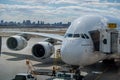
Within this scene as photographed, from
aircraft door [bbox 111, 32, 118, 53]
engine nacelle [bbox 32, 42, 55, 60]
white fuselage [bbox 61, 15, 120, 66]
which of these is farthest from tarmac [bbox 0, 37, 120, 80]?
aircraft door [bbox 111, 32, 118, 53]

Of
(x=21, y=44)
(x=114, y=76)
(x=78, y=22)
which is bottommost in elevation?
(x=114, y=76)

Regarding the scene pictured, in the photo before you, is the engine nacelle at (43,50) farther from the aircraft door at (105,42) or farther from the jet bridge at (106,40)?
the aircraft door at (105,42)

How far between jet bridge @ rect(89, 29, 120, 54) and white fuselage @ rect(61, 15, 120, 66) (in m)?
0.37

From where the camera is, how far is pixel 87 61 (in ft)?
63.2

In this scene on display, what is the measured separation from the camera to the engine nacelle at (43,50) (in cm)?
2489

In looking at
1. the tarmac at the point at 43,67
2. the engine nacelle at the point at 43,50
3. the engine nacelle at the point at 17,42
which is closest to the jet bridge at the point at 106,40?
the tarmac at the point at 43,67

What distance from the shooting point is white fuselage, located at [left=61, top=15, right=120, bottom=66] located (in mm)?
17953

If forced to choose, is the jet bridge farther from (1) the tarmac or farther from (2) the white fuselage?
(1) the tarmac

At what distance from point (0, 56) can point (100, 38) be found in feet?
48.2

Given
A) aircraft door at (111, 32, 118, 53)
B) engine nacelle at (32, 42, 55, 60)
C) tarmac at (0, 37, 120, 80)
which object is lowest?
tarmac at (0, 37, 120, 80)

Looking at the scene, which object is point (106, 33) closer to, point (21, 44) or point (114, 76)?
point (114, 76)

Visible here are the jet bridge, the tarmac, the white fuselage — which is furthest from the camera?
the tarmac

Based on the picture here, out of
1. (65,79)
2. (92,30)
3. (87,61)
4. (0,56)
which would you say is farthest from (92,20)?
(0,56)

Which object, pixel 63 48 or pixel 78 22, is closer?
pixel 63 48
